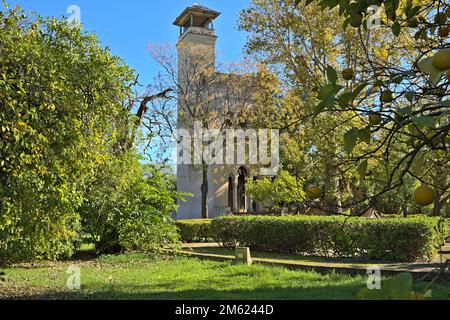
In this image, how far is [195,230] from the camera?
16.4 metres

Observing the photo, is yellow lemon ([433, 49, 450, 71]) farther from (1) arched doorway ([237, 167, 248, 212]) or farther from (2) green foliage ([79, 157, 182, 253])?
(1) arched doorway ([237, 167, 248, 212])

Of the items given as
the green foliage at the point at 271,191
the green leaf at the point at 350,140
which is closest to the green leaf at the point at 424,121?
the green leaf at the point at 350,140

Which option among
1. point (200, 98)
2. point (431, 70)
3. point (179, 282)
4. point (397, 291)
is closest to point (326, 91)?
point (431, 70)

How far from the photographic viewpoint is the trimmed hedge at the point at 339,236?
9727mm

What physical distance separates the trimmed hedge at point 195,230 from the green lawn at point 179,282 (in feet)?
17.2

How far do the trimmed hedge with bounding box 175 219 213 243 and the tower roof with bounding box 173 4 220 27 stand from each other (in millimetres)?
21159

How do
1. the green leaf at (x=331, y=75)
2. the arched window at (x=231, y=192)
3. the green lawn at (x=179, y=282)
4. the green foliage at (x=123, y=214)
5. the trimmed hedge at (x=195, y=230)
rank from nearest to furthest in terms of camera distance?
the green leaf at (x=331, y=75) → the green lawn at (x=179, y=282) → the green foliage at (x=123, y=214) → the trimmed hedge at (x=195, y=230) → the arched window at (x=231, y=192)

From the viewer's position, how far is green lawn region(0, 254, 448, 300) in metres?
6.67

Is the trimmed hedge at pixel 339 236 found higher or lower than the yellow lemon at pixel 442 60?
lower

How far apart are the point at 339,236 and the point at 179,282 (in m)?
4.42

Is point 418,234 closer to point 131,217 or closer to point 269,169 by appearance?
point 131,217

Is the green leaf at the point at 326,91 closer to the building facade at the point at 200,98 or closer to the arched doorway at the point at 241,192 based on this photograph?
the building facade at the point at 200,98

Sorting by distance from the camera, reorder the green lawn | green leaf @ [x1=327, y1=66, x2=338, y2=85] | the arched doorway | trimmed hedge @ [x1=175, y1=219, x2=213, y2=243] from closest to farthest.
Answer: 1. green leaf @ [x1=327, y1=66, x2=338, y2=85]
2. the green lawn
3. trimmed hedge @ [x1=175, y1=219, x2=213, y2=243]
4. the arched doorway

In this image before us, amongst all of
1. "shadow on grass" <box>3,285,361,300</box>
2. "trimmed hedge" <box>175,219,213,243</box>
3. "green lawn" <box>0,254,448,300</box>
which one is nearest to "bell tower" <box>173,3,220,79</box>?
"trimmed hedge" <box>175,219,213,243</box>
